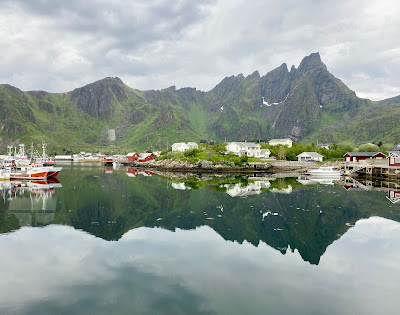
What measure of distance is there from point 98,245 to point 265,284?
45.5ft

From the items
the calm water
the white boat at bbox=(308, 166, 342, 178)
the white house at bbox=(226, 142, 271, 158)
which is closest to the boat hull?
the calm water

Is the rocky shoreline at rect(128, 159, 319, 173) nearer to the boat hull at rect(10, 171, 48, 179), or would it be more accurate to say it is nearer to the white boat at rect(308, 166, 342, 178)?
the white boat at rect(308, 166, 342, 178)

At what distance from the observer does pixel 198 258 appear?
20797 millimetres

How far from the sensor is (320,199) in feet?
148

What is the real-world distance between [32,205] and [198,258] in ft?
95.4

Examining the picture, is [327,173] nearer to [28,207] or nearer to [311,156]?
[311,156]

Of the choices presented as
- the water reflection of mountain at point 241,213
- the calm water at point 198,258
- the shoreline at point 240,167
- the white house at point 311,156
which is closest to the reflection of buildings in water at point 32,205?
the calm water at point 198,258

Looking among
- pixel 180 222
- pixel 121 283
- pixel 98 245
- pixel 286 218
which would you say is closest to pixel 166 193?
pixel 180 222

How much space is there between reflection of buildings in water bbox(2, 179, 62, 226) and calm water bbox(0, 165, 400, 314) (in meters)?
0.22

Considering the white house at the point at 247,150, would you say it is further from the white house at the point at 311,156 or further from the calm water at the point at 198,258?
the calm water at the point at 198,258

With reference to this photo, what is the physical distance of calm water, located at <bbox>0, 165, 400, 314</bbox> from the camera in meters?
14.5

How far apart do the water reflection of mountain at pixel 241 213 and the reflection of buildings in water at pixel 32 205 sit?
92cm

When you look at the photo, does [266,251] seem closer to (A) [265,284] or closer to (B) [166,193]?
(A) [265,284]

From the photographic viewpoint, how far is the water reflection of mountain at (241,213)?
87.5ft
